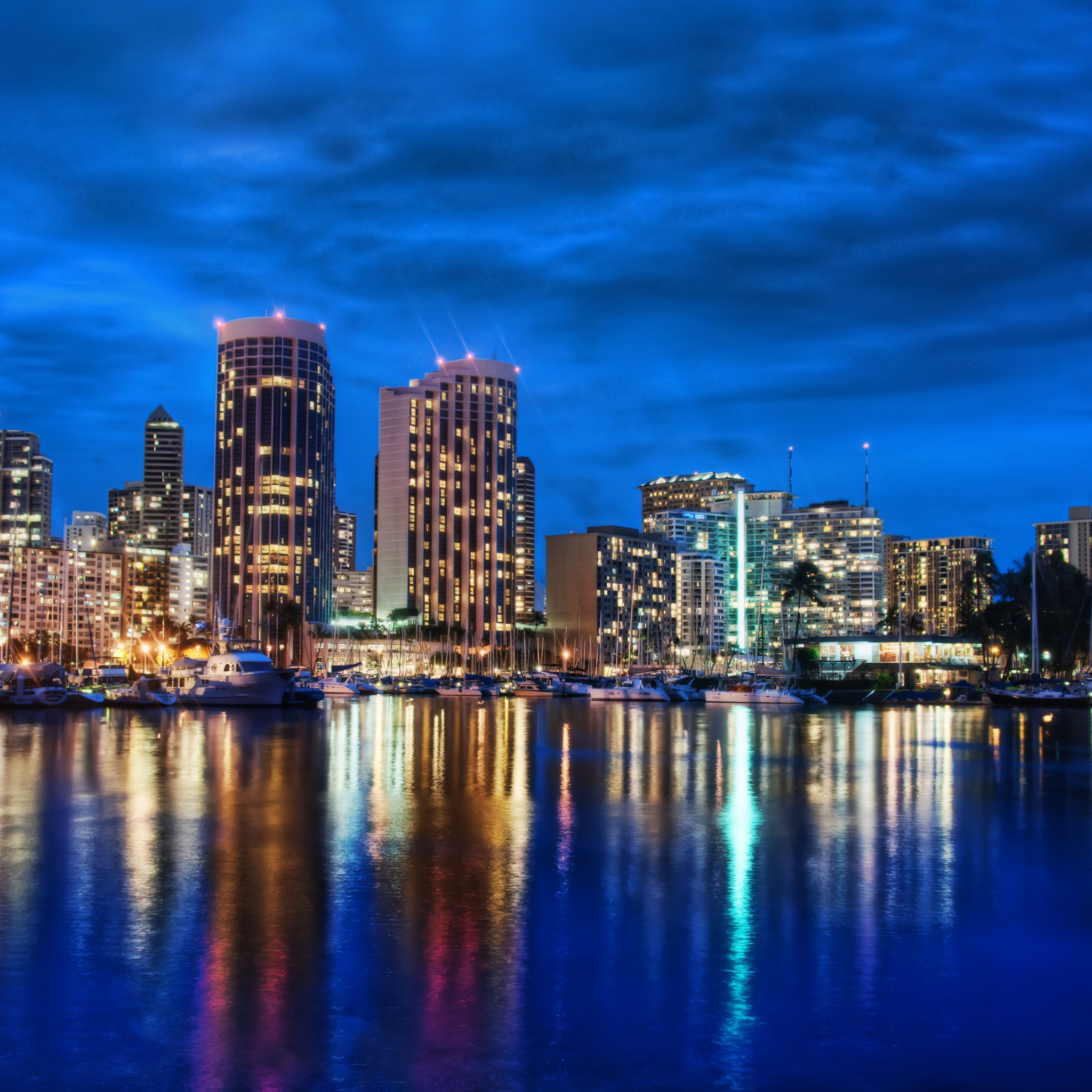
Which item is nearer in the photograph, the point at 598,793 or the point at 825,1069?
the point at 825,1069

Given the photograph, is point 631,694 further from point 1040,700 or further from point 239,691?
point 239,691

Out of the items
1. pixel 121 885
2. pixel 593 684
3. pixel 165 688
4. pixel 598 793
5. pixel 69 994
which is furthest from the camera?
pixel 593 684

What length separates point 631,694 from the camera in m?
133

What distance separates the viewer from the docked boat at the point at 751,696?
12250 cm

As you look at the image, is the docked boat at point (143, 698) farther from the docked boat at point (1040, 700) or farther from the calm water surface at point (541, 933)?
the docked boat at point (1040, 700)

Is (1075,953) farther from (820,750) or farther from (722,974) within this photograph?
(820,750)

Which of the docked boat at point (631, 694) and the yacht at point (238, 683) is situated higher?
the yacht at point (238, 683)

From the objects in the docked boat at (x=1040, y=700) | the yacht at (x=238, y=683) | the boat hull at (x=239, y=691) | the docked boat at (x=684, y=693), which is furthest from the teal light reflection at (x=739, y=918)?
the docked boat at (x=684, y=693)

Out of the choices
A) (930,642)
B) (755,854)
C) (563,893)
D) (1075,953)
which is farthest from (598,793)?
(930,642)

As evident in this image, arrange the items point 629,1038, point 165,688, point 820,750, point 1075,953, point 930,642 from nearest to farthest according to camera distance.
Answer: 1. point 629,1038
2. point 1075,953
3. point 820,750
4. point 165,688
5. point 930,642

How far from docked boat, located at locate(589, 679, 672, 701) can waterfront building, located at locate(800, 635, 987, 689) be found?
1650 inches

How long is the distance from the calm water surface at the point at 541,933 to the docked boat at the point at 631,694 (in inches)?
3526

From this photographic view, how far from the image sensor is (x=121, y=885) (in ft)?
73.6

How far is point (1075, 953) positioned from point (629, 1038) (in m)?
8.26
